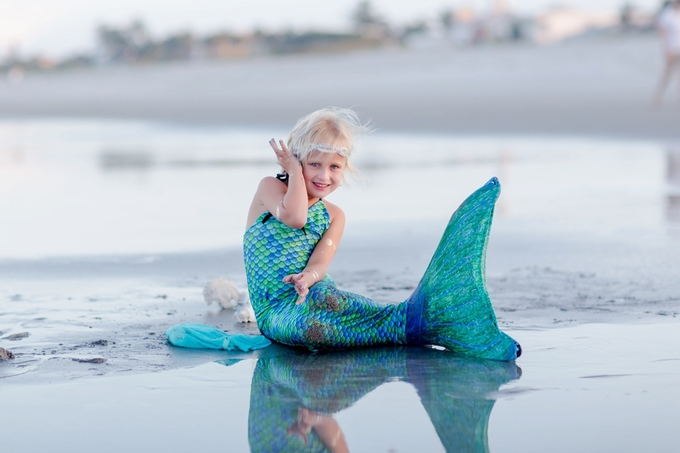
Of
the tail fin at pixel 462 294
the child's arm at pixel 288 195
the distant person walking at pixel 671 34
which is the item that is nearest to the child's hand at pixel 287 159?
the child's arm at pixel 288 195

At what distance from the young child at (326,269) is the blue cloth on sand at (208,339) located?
0.32 ft

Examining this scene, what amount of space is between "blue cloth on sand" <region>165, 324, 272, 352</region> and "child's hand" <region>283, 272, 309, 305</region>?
0.25m

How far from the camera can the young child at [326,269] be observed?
387 cm

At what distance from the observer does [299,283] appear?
3.90 m

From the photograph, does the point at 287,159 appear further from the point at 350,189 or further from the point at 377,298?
the point at 350,189

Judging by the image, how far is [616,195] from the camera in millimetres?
8367

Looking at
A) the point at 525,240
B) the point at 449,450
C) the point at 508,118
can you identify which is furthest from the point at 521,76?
the point at 449,450

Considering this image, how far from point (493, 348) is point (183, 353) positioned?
117 cm

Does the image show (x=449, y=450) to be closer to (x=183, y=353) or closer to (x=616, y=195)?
(x=183, y=353)

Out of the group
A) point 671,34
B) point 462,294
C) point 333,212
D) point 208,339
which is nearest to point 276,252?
point 333,212

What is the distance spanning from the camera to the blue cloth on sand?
4.00 m

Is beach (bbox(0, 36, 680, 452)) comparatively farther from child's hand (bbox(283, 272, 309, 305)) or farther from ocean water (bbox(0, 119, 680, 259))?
child's hand (bbox(283, 272, 309, 305))

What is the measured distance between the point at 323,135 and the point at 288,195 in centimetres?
29

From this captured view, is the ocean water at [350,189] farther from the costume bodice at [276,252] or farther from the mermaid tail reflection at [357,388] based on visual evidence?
the mermaid tail reflection at [357,388]
